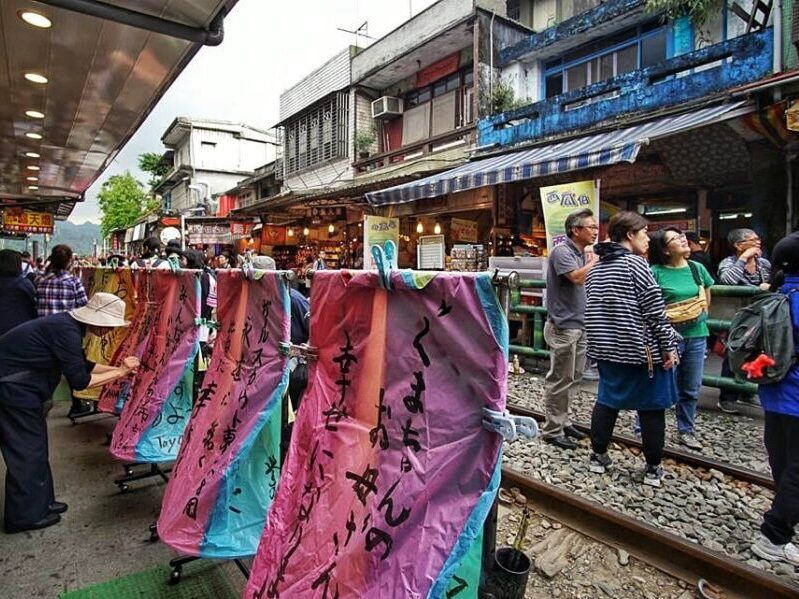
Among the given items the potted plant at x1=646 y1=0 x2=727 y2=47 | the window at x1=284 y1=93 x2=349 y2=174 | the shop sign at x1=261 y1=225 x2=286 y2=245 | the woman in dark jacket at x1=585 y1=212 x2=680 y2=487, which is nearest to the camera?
the woman in dark jacket at x1=585 y1=212 x2=680 y2=487

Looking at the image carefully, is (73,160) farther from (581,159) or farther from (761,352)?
(761,352)

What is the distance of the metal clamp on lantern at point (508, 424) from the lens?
62.0 inches

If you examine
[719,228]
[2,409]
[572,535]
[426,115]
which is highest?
[426,115]

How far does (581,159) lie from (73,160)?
8.58m

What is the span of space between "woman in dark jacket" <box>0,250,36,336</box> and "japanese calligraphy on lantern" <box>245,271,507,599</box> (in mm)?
5295

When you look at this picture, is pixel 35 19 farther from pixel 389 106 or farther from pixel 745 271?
pixel 389 106

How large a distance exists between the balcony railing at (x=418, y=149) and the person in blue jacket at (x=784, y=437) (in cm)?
1039

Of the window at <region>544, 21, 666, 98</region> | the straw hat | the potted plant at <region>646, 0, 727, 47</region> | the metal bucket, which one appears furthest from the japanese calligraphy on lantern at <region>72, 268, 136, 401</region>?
the potted plant at <region>646, 0, 727, 47</region>

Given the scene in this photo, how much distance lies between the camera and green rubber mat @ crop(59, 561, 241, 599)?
9.20ft

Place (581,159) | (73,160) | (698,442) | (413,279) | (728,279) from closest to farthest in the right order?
(413,279)
(698,442)
(728,279)
(581,159)
(73,160)

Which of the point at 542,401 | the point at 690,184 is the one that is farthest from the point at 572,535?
the point at 690,184

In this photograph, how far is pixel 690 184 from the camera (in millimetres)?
9594

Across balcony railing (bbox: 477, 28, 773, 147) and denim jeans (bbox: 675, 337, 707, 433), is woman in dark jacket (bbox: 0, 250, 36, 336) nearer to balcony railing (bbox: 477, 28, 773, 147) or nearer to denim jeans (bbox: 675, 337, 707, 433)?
denim jeans (bbox: 675, 337, 707, 433)

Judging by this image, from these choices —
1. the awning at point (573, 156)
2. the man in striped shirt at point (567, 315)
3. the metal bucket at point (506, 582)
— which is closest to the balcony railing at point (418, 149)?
the awning at point (573, 156)
